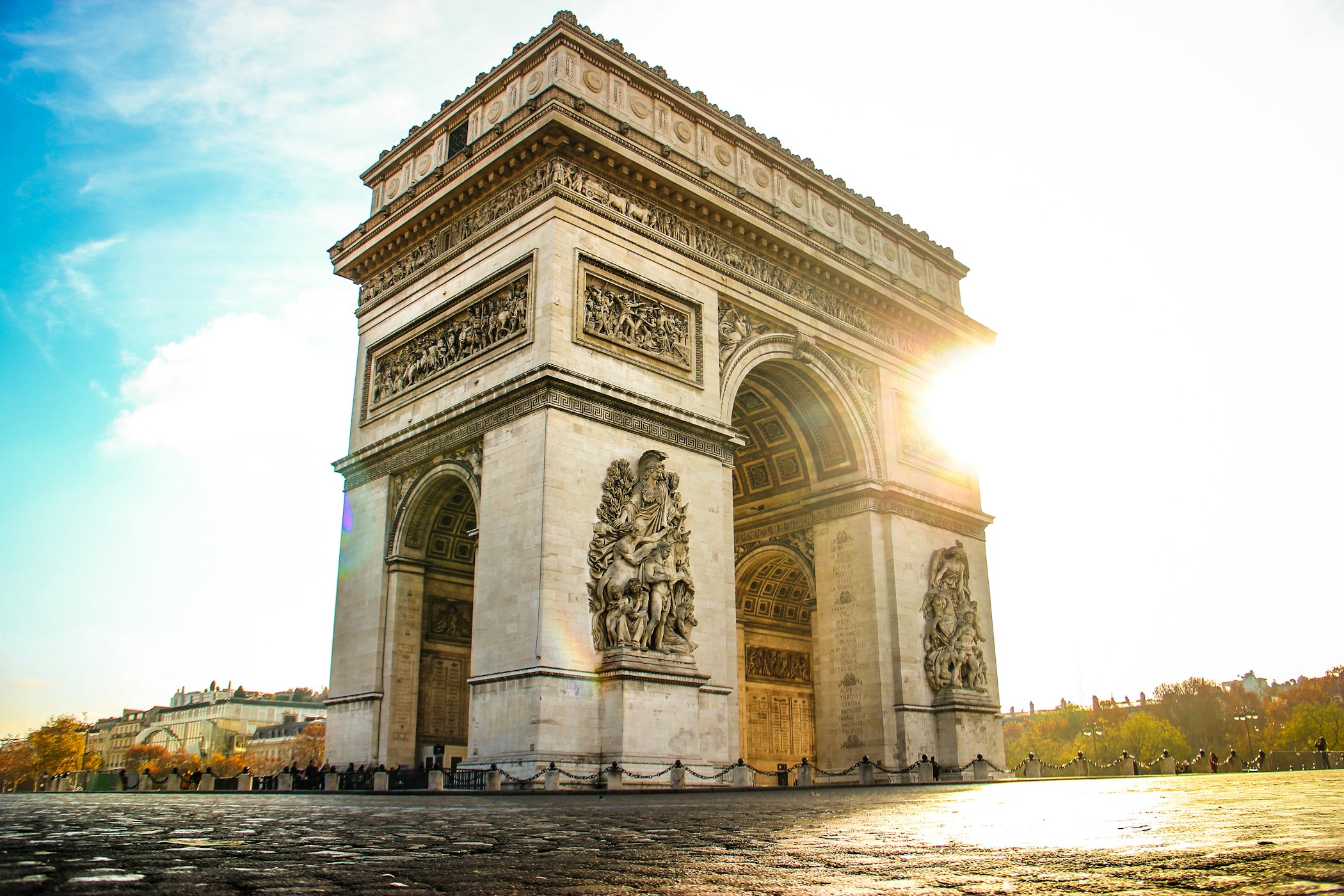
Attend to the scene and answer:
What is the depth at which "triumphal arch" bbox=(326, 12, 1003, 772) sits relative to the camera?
724 inches

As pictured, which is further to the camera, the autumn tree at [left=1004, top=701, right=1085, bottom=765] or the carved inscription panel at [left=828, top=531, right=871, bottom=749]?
the autumn tree at [left=1004, top=701, right=1085, bottom=765]

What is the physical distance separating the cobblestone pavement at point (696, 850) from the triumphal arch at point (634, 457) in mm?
10464

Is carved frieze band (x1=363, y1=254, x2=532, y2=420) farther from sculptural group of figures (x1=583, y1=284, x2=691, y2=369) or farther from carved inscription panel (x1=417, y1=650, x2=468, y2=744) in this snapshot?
carved inscription panel (x1=417, y1=650, x2=468, y2=744)

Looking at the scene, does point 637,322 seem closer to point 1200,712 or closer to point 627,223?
point 627,223

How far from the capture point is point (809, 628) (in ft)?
95.0

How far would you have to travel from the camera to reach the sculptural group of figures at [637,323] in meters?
20.0

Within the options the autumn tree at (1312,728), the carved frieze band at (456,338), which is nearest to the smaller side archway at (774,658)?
the carved frieze band at (456,338)

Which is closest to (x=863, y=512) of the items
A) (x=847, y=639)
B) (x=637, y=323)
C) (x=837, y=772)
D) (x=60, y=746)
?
(x=847, y=639)

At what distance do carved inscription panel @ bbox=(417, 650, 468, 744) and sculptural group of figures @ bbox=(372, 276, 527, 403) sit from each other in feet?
19.6

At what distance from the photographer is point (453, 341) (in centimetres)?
2162

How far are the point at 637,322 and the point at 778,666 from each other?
1190 centimetres

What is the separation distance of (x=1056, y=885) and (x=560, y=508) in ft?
50.8

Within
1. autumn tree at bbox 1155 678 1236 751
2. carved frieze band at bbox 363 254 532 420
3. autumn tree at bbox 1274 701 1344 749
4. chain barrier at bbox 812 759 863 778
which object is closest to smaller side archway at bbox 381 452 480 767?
carved frieze band at bbox 363 254 532 420

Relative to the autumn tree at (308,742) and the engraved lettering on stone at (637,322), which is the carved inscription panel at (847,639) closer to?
the engraved lettering on stone at (637,322)
